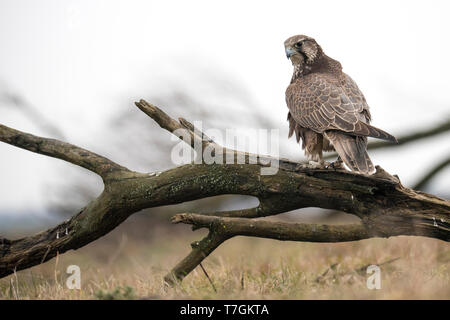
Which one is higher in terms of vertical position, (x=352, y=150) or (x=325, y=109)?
(x=325, y=109)

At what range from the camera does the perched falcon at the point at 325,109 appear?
4.21 meters

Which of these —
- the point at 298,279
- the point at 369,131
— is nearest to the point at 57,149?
the point at 298,279

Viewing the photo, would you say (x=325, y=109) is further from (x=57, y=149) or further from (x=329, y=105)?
(x=57, y=149)

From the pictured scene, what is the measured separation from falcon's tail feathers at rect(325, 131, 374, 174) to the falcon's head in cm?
98

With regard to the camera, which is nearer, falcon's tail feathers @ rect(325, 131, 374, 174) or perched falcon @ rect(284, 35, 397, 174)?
falcon's tail feathers @ rect(325, 131, 374, 174)

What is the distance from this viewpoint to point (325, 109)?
452cm

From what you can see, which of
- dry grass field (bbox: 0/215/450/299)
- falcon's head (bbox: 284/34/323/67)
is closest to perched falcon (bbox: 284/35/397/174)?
falcon's head (bbox: 284/34/323/67)

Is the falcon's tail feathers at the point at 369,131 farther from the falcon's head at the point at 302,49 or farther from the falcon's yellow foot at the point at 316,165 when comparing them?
the falcon's head at the point at 302,49

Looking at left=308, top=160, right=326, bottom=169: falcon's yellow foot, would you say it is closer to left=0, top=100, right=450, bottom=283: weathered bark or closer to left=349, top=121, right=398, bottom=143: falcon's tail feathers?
left=0, top=100, right=450, bottom=283: weathered bark

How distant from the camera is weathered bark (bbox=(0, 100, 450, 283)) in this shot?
12.8ft

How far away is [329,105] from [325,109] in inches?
2.1

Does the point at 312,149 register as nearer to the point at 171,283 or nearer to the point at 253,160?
the point at 253,160

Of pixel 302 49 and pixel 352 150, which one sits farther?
pixel 302 49

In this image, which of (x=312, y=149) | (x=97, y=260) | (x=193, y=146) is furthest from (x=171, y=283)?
(x=97, y=260)
